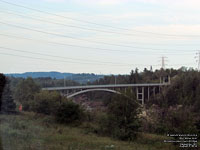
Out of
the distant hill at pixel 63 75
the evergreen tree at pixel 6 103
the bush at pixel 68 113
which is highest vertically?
the distant hill at pixel 63 75

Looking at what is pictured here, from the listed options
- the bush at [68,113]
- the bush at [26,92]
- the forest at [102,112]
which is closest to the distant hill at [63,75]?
the forest at [102,112]

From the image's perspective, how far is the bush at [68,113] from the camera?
69.9 ft

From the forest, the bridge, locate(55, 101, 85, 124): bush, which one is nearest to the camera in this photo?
the forest

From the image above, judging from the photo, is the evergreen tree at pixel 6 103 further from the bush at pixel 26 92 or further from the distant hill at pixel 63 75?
the distant hill at pixel 63 75

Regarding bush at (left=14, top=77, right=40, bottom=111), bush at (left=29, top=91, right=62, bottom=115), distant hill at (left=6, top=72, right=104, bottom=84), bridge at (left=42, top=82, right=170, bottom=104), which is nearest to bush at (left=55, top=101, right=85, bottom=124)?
bush at (left=29, top=91, right=62, bottom=115)

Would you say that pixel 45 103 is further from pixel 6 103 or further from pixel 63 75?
pixel 63 75

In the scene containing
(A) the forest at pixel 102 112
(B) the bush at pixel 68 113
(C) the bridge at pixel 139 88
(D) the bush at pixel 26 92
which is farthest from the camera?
(C) the bridge at pixel 139 88

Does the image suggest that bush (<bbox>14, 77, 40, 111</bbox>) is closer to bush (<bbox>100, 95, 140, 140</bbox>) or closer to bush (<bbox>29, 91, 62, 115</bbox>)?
bush (<bbox>29, 91, 62, 115</bbox>)

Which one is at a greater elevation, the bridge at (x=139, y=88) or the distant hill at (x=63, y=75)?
the distant hill at (x=63, y=75)

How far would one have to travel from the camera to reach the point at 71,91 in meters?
33.4

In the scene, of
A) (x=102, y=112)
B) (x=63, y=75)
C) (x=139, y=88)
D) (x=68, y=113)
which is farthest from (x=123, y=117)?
(x=139, y=88)

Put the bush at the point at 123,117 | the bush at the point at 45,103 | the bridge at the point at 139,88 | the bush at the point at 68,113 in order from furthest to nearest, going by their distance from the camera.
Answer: the bridge at the point at 139,88 → the bush at the point at 45,103 → the bush at the point at 68,113 → the bush at the point at 123,117

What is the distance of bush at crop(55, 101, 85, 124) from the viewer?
21294mm

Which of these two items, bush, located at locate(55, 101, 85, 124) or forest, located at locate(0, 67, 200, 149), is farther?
bush, located at locate(55, 101, 85, 124)
